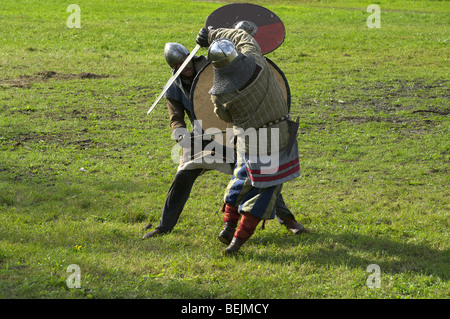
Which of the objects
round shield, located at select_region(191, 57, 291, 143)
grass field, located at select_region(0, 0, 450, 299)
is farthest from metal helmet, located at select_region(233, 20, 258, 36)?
grass field, located at select_region(0, 0, 450, 299)

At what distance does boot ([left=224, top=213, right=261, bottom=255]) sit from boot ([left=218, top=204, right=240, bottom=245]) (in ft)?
0.39

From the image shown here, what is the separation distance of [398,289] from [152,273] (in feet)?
5.81

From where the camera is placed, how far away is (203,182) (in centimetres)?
679

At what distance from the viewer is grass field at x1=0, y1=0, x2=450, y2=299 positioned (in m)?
4.31

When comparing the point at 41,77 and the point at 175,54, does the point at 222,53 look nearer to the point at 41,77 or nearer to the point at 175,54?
the point at 175,54

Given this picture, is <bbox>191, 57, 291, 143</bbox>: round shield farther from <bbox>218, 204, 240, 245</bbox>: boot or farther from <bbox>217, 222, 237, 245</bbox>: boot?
<bbox>217, 222, 237, 245</bbox>: boot

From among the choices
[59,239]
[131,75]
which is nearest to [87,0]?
[131,75]

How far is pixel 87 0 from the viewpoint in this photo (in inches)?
866

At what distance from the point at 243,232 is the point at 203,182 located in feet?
6.89

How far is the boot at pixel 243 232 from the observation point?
4719 millimetres

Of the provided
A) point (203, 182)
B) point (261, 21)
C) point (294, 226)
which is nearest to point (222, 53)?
point (261, 21)

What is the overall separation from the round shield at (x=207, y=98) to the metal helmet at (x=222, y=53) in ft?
1.73

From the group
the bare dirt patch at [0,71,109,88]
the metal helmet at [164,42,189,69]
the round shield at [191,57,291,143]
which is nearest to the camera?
the round shield at [191,57,291,143]

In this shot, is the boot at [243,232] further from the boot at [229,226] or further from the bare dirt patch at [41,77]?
the bare dirt patch at [41,77]
